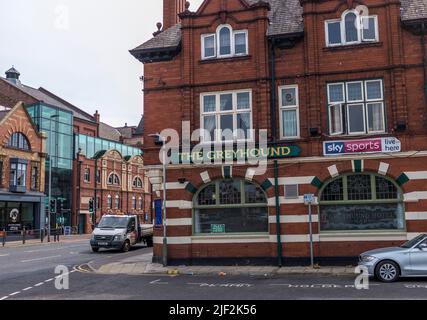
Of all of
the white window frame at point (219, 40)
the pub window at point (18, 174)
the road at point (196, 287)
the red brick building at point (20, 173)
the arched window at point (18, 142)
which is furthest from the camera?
the arched window at point (18, 142)

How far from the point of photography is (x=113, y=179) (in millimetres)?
65250

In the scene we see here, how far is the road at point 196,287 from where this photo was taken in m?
12.5

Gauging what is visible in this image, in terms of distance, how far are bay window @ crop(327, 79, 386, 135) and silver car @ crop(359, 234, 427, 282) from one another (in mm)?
5753

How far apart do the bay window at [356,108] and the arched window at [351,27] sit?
1.80m

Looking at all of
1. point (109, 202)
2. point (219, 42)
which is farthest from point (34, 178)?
point (219, 42)

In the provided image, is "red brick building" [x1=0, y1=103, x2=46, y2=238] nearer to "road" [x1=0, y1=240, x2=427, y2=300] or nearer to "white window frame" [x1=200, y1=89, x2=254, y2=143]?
"road" [x1=0, y1=240, x2=427, y2=300]

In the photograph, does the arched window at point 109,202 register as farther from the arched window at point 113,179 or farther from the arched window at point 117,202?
the arched window at point 113,179

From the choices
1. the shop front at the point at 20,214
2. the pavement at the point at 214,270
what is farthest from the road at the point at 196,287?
the shop front at the point at 20,214

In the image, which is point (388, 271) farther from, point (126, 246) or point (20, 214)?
point (20, 214)

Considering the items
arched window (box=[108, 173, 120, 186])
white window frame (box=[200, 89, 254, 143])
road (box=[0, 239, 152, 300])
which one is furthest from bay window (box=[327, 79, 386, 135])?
arched window (box=[108, 173, 120, 186])

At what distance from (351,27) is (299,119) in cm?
418

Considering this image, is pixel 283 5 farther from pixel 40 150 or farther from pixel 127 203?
pixel 127 203

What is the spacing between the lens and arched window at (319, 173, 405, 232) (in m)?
18.6
